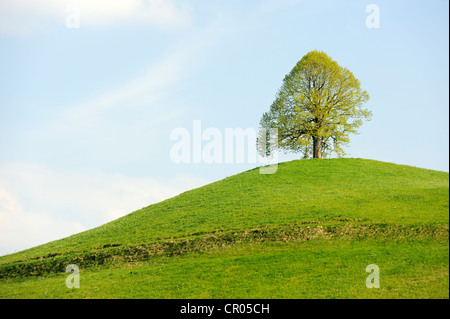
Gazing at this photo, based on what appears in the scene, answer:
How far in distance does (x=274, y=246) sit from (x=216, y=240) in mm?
5597

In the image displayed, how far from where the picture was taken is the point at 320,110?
63812 millimetres

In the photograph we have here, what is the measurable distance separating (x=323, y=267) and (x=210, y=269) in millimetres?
8502

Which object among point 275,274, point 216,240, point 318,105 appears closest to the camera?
point 275,274

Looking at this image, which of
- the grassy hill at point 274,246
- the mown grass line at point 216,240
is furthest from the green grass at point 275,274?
the mown grass line at point 216,240

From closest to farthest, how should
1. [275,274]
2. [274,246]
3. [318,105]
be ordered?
[275,274]
[274,246]
[318,105]

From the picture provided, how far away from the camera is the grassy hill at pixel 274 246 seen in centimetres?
2798

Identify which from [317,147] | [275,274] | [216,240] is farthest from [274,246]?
[317,147]

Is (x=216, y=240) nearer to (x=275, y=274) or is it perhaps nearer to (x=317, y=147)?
(x=275, y=274)

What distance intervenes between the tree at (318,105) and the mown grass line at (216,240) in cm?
2862

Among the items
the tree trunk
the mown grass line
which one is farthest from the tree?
the mown grass line

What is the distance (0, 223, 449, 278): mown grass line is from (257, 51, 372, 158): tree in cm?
2862

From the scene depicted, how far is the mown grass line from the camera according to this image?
3356 centimetres

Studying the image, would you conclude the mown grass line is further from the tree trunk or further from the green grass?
the tree trunk

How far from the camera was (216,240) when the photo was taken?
37812mm
